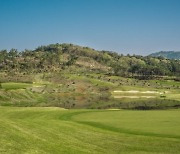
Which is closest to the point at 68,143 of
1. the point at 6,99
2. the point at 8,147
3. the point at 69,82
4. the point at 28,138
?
the point at 28,138

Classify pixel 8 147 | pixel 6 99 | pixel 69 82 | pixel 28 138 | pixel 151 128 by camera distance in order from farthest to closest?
pixel 69 82 → pixel 6 99 → pixel 151 128 → pixel 28 138 → pixel 8 147

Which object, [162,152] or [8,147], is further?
[162,152]

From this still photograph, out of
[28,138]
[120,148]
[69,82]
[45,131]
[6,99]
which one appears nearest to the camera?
[28,138]

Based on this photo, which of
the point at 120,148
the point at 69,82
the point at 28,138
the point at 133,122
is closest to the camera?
the point at 28,138

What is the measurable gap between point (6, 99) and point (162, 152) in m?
71.9

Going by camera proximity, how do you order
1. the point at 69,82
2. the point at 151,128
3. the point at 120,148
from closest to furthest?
1. the point at 120,148
2. the point at 151,128
3. the point at 69,82

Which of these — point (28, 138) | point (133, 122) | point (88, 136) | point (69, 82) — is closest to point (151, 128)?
point (133, 122)

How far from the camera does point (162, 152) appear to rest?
22062mm

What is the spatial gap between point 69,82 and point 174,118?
130570 mm

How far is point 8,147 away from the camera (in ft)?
60.1

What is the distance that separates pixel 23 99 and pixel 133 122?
6488 cm

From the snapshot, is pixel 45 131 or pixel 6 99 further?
pixel 6 99

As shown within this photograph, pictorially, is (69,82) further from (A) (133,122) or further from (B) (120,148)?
(B) (120,148)

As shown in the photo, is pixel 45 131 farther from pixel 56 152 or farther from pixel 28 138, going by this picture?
pixel 56 152
